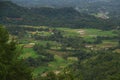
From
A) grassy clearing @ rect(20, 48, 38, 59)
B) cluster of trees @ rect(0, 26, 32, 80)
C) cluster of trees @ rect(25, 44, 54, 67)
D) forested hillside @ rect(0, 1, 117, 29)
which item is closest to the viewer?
cluster of trees @ rect(0, 26, 32, 80)

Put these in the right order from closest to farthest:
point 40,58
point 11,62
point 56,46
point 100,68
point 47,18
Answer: point 11,62
point 100,68
point 40,58
point 56,46
point 47,18

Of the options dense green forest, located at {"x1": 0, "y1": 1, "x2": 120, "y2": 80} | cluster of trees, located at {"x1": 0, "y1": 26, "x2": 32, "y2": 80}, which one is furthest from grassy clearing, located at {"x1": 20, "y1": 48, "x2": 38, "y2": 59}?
cluster of trees, located at {"x1": 0, "y1": 26, "x2": 32, "y2": 80}

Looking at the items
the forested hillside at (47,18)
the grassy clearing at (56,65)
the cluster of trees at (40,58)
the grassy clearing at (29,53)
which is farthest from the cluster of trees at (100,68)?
the forested hillside at (47,18)

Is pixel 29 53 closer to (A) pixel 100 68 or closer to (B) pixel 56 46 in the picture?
(B) pixel 56 46

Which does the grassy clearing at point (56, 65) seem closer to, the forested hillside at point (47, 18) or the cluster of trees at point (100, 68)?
the cluster of trees at point (100, 68)

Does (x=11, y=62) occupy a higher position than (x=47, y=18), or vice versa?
(x=11, y=62)

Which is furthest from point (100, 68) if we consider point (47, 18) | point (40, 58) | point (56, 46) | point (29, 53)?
point (47, 18)

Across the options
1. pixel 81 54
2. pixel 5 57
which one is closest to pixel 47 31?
pixel 81 54

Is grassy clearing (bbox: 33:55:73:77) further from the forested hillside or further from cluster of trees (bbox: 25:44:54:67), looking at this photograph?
the forested hillside
